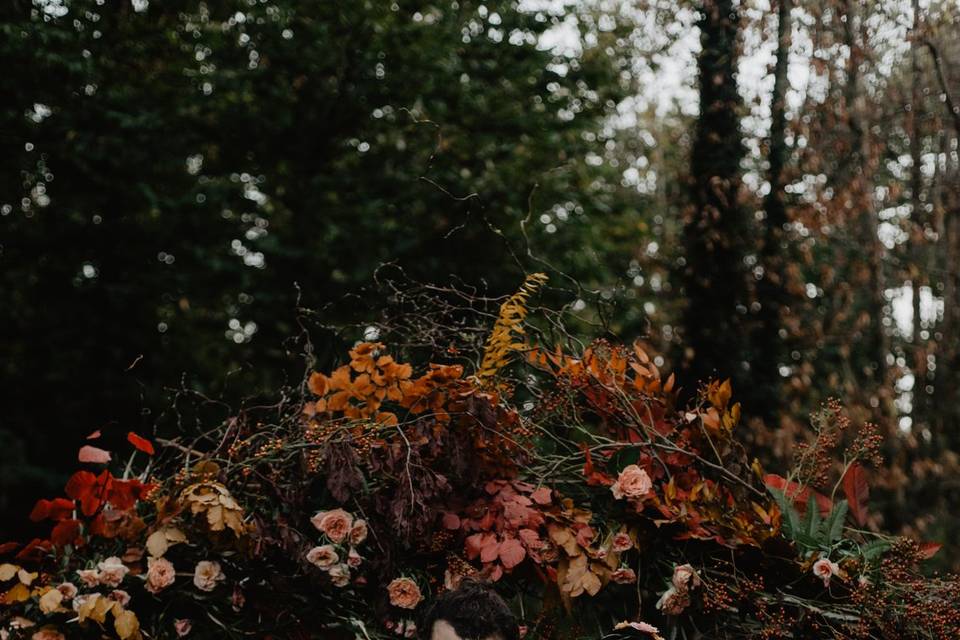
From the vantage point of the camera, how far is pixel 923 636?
2758mm

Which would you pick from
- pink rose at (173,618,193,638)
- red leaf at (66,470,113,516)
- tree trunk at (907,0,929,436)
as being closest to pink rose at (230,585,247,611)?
pink rose at (173,618,193,638)

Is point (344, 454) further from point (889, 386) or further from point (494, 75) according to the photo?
point (494, 75)

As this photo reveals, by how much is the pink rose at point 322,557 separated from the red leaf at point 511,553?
1.54ft

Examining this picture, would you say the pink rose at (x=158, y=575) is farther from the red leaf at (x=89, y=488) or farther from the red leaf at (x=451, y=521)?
the red leaf at (x=451, y=521)

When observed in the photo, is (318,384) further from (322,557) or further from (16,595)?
(16,595)

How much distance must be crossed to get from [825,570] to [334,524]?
53.4 inches

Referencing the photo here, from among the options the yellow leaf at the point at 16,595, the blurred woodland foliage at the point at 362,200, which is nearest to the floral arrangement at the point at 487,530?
the yellow leaf at the point at 16,595

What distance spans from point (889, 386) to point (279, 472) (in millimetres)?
7863

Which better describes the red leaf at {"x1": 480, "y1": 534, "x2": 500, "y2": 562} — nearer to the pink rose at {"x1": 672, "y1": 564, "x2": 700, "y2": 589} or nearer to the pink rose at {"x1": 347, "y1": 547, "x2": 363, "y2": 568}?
the pink rose at {"x1": 347, "y1": 547, "x2": 363, "y2": 568}

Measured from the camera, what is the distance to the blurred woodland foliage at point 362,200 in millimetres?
9812

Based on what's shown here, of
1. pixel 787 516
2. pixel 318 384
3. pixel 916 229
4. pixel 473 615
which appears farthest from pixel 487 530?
pixel 916 229

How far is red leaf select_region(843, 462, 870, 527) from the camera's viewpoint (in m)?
3.08

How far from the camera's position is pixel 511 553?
2.83 metres

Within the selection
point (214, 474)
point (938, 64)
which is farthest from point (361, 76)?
point (214, 474)
